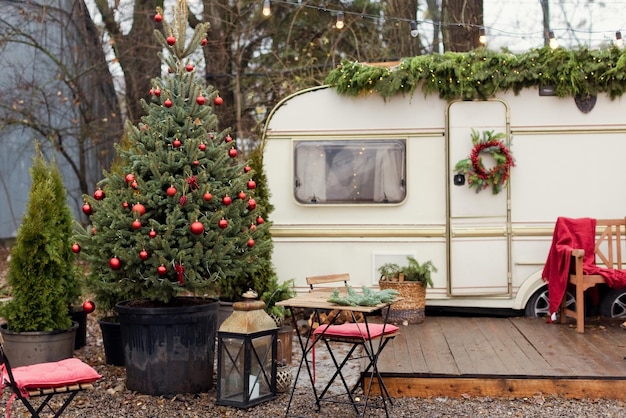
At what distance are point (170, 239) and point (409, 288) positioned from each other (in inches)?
118

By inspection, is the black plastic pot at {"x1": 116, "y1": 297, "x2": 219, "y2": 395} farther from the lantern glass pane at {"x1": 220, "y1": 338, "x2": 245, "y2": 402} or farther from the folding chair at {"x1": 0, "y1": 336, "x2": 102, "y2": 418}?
the folding chair at {"x1": 0, "y1": 336, "x2": 102, "y2": 418}

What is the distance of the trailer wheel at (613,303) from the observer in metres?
8.11

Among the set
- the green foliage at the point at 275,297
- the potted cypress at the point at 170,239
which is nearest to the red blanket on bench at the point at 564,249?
the green foliage at the point at 275,297

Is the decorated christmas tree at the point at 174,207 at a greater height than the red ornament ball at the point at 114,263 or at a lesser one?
greater

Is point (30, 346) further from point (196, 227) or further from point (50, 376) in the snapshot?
point (50, 376)

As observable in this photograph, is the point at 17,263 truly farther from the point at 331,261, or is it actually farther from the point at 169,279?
the point at 331,261

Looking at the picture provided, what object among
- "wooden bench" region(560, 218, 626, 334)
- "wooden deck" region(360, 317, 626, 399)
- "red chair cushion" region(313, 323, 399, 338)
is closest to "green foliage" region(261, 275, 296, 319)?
"wooden deck" region(360, 317, 626, 399)

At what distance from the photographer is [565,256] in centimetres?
757

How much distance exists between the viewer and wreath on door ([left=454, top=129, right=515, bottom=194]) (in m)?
8.11

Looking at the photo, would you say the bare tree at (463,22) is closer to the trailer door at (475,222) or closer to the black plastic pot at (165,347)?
the trailer door at (475,222)

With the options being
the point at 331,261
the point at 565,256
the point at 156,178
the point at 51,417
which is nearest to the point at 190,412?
the point at 51,417

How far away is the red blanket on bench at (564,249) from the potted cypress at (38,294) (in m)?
4.45

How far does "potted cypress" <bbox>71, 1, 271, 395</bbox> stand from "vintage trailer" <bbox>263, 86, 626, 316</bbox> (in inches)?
91.8

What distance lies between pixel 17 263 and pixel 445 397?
3.57 meters
